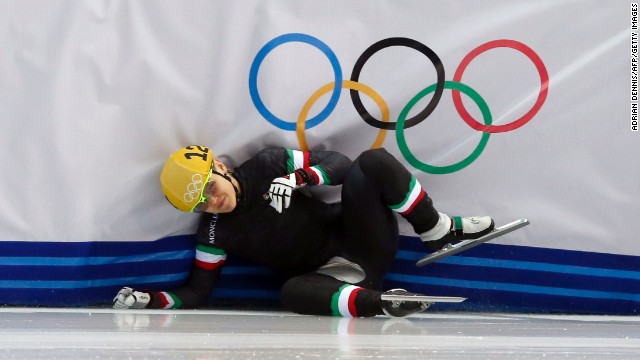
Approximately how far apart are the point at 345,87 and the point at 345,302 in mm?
632

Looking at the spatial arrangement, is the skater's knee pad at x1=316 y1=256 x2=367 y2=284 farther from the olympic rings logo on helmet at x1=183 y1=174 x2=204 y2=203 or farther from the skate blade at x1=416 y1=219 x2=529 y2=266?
the olympic rings logo on helmet at x1=183 y1=174 x2=204 y2=203

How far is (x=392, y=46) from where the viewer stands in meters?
2.40

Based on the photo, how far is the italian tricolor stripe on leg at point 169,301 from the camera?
7.55 ft

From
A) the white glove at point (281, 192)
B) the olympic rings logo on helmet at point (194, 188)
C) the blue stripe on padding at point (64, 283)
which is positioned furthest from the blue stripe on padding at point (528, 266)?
the blue stripe on padding at point (64, 283)

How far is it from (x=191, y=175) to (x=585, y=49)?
1170 mm

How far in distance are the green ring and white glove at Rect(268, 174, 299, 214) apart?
394 mm

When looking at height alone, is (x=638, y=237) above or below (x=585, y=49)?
below

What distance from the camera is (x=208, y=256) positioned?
237 centimetres

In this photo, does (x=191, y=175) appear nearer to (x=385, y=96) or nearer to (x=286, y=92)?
(x=286, y=92)

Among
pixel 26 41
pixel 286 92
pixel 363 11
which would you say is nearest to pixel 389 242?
pixel 286 92

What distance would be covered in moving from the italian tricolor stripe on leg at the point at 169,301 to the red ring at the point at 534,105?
0.95 metres

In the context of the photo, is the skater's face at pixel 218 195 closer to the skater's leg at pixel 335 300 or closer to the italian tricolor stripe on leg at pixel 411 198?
the skater's leg at pixel 335 300

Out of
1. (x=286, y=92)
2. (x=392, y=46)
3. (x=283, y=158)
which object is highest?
(x=392, y=46)

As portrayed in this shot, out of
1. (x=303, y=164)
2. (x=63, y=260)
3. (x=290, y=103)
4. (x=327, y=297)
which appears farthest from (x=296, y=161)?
(x=63, y=260)
